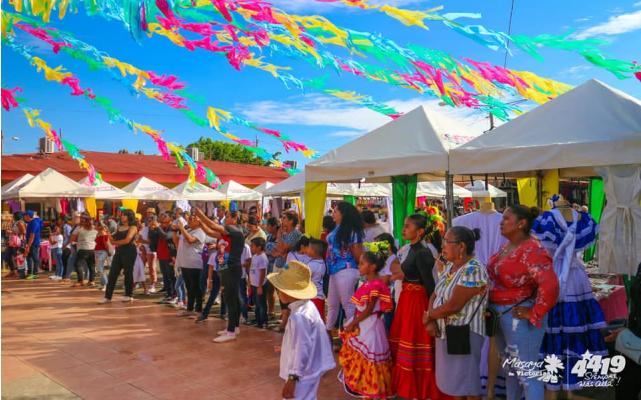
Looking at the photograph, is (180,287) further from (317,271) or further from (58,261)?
(58,261)

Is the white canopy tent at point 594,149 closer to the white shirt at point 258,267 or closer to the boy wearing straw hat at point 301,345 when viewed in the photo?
the boy wearing straw hat at point 301,345

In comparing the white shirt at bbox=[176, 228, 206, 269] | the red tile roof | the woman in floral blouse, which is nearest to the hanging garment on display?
the woman in floral blouse

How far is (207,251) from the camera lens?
8594 millimetres

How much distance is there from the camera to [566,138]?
498 centimetres

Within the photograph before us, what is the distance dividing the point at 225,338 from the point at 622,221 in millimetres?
4871

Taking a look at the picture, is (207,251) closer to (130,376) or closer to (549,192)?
(130,376)

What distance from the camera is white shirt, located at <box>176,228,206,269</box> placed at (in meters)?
8.37

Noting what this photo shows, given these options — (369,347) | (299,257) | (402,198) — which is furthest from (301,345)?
(402,198)

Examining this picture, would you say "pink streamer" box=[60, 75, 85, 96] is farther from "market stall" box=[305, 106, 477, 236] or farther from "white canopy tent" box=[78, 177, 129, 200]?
"white canopy tent" box=[78, 177, 129, 200]

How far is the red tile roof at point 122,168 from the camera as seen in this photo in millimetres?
22203

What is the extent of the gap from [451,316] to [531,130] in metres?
2.64

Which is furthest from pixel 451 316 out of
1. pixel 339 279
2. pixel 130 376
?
pixel 130 376

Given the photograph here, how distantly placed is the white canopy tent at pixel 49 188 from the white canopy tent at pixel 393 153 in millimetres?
10565

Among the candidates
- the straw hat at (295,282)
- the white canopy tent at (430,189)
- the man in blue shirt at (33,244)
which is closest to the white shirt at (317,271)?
the straw hat at (295,282)
